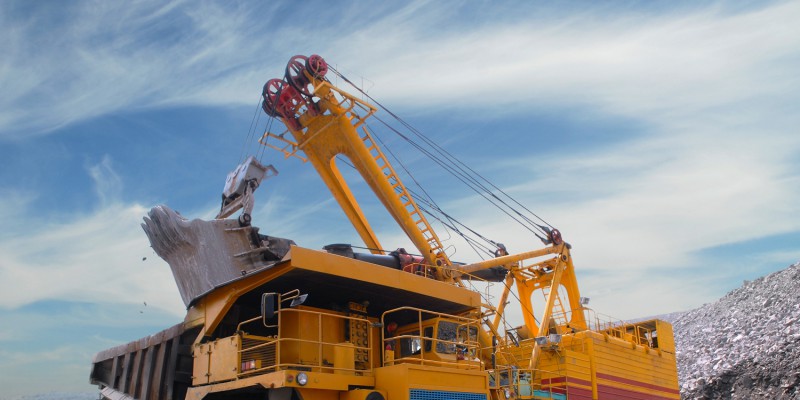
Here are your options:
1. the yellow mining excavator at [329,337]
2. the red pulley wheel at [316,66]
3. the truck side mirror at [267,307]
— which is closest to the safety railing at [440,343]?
the yellow mining excavator at [329,337]

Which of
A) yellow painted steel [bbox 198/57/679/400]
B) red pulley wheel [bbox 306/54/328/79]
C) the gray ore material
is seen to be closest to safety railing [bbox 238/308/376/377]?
yellow painted steel [bbox 198/57/679/400]

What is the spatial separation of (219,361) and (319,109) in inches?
434

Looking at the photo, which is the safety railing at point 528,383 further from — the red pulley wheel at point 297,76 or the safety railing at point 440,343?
the red pulley wheel at point 297,76

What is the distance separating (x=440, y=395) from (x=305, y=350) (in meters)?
2.19

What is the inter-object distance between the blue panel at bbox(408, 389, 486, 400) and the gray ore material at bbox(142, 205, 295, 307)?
4.83 m

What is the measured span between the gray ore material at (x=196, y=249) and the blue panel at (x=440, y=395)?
4.83 metres

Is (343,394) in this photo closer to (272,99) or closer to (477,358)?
(477,358)

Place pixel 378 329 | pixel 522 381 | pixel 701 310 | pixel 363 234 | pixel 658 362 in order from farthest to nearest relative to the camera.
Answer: pixel 701 310 < pixel 363 234 < pixel 658 362 < pixel 522 381 < pixel 378 329

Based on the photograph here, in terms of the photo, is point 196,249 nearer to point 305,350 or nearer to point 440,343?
point 305,350

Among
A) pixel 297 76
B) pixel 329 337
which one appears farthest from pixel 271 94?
pixel 329 337

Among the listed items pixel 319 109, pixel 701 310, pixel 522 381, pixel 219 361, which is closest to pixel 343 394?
pixel 219 361

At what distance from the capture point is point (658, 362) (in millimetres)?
19188

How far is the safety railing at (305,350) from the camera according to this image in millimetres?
10258

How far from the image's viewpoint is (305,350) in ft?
35.5
